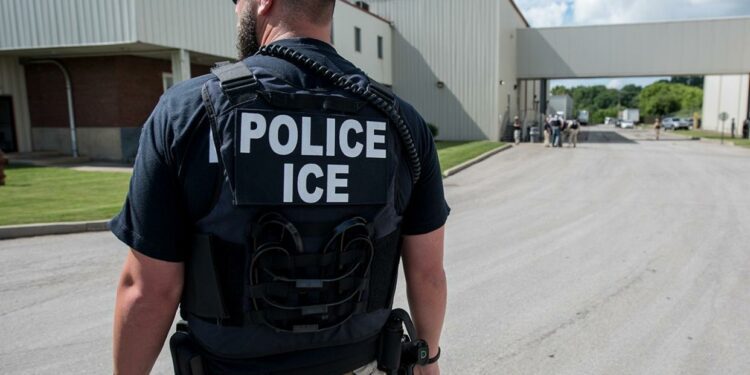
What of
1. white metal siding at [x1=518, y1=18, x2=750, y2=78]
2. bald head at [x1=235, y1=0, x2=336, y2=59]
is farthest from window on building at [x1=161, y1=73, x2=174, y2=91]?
white metal siding at [x1=518, y1=18, x2=750, y2=78]

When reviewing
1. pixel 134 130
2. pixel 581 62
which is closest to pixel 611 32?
pixel 581 62

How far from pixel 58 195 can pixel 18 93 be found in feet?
35.2

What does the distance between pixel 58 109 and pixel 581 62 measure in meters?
26.6

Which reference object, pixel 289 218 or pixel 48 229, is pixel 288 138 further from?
pixel 48 229

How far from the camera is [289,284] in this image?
1.46 metres

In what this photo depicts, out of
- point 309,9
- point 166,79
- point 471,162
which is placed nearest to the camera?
point 309,9

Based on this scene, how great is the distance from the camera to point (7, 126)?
64.1 ft

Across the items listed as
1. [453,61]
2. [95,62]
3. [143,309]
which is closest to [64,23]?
[95,62]

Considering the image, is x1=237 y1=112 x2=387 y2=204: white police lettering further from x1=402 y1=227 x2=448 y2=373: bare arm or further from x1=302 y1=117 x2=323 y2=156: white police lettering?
x1=402 y1=227 x2=448 y2=373: bare arm

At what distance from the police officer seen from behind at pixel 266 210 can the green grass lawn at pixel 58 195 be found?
8083 mm

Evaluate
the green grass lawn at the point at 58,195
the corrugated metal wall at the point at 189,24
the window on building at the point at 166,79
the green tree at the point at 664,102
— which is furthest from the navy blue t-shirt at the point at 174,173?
the green tree at the point at 664,102

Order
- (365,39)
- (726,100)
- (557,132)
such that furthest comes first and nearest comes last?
(726,100) → (365,39) → (557,132)

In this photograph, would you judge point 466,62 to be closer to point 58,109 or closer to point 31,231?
point 58,109

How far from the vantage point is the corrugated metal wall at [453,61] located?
2900 centimetres
